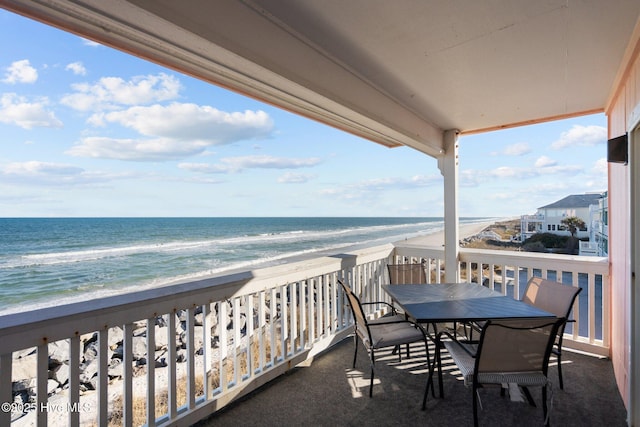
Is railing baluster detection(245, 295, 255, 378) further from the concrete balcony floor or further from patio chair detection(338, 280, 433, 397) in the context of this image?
patio chair detection(338, 280, 433, 397)

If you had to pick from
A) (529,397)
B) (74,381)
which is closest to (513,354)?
(529,397)

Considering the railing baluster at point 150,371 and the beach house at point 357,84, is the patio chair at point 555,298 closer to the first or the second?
the beach house at point 357,84

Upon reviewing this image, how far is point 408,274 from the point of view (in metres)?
3.55

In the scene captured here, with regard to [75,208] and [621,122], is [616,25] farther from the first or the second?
[75,208]

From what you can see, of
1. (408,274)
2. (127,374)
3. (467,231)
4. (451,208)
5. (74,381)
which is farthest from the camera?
(467,231)

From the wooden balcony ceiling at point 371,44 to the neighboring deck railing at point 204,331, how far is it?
1329 mm

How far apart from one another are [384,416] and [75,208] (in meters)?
24.6

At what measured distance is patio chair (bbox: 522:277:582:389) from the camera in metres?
2.35

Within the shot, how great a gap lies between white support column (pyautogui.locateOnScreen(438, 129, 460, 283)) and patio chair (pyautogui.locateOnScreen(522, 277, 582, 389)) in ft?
3.55

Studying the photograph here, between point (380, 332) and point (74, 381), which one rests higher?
point (74, 381)

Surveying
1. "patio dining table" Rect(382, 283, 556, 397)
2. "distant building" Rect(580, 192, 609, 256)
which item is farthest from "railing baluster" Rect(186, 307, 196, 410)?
"distant building" Rect(580, 192, 609, 256)

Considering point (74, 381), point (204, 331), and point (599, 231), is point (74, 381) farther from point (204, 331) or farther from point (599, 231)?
point (599, 231)

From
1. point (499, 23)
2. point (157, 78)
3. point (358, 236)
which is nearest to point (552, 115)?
point (499, 23)

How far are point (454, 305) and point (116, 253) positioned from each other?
54.8 feet
